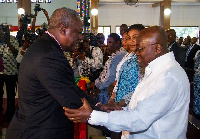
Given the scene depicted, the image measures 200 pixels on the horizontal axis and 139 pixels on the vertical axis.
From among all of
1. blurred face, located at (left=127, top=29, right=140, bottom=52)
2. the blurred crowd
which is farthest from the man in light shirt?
the blurred crowd

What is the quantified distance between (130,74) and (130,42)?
0.45m

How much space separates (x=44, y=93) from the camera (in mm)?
1740

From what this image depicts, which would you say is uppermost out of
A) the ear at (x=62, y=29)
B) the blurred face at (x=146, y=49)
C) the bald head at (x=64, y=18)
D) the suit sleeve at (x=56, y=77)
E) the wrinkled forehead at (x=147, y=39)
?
the bald head at (x=64, y=18)

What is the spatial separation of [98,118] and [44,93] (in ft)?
1.31

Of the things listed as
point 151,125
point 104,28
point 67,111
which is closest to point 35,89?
point 67,111

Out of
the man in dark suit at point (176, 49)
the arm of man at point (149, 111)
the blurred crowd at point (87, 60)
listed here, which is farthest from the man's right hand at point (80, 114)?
the man in dark suit at point (176, 49)

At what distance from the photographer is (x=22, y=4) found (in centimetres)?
1564

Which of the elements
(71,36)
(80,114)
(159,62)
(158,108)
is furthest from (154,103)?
(71,36)

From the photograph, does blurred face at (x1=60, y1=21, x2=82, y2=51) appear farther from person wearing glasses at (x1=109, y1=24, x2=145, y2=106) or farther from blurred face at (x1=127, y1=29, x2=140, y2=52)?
blurred face at (x1=127, y1=29, x2=140, y2=52)

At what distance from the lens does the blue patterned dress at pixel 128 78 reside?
2666 millimetres

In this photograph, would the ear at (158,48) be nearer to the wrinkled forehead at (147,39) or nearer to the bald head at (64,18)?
the wrinkled forehead at (147,39)

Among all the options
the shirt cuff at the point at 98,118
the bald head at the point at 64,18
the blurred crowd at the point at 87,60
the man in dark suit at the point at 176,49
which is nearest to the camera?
the shirt cuff at the point at 98,118

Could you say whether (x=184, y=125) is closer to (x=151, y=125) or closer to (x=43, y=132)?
(x=151, y=125)

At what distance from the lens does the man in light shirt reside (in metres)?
1.53
